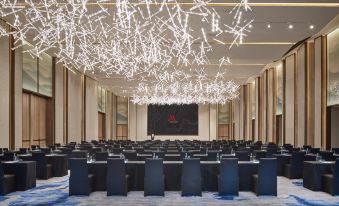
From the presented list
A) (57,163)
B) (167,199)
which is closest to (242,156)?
(167,199)

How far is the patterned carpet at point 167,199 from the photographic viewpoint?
319 inches

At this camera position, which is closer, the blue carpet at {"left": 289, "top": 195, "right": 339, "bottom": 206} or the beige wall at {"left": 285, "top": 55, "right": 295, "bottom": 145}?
the blue carpet at {"left": 289, "top": 195, "right": 339, "bottom": 206}

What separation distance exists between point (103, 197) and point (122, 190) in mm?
411

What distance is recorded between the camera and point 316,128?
17578 millimetres

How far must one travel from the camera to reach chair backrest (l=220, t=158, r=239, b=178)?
9.08 m

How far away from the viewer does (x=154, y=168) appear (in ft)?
29.5

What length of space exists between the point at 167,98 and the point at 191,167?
19.8 m

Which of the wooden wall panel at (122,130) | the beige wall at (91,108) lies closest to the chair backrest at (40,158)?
the beige wall at (91,108)

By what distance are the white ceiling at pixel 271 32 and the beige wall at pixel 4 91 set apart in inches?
234

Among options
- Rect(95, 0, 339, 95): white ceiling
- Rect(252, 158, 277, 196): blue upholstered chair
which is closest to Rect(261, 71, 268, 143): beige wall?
Rect(95, 0, 339, 95): white ceiling

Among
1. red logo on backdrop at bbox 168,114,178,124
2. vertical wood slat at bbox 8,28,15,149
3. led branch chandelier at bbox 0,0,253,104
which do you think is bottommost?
red logo on backdrop at bbox 168,114,178,124

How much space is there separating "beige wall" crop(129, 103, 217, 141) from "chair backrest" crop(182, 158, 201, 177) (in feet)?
109

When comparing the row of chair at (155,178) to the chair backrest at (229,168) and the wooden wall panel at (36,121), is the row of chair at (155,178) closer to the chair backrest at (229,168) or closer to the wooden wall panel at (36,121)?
the chair backrest at (229,168)

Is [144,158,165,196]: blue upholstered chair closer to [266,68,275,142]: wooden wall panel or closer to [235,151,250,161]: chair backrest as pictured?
[235,151,250,161]: chair backrest
